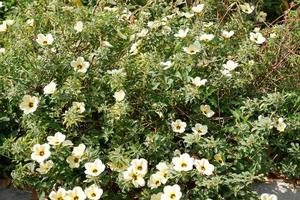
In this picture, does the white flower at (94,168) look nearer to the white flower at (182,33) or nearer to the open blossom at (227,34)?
the white flower at (182,33)

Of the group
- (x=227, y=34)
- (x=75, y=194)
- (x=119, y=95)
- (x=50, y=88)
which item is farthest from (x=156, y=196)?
(x=227, y=34)

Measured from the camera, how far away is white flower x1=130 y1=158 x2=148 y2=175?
3.15 metres

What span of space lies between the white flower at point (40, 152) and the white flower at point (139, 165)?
16.7 inches

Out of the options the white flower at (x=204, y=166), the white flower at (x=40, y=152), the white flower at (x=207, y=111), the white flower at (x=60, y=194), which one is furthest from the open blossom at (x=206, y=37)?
the white flower at (x=60, y=194)

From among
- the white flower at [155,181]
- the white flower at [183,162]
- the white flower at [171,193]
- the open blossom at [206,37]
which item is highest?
the open blossom at [206,37]

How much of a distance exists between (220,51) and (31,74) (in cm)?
114

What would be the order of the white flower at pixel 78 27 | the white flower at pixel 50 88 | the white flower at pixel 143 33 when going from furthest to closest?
the white flower at pixel 143 33 → the white flower at pixel 78 27 → the white flower at pixel 50 88

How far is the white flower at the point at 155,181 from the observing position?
10.4 feet

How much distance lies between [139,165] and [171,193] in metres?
0.21

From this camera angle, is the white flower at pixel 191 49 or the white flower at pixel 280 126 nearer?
the white flower at pixel 280 126

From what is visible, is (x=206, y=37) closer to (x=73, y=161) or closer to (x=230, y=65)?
(x=230, y=65)

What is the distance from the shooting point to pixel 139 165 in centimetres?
318

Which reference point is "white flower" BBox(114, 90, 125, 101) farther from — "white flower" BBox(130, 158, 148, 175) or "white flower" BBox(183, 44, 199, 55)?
"white flower" BBox(183, 44, 199, 55)

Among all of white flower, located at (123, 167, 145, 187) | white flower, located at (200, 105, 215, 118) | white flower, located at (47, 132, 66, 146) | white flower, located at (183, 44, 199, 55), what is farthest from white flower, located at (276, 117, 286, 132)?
white flower, located at (47, 132, 66, 146)
